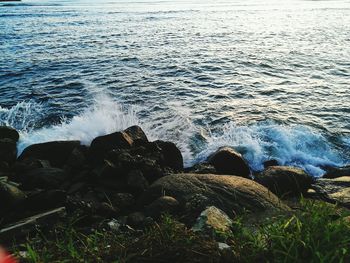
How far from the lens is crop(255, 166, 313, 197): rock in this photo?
24.7 feet

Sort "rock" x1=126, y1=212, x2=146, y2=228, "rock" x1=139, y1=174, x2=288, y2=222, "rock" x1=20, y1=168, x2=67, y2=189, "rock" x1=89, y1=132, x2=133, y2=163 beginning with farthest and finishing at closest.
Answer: "rock" x1=89, y1=132, x2=133, y2=163
"rock" x1=20, y1=168, x2=67, y2=189
"rock" x1=139, y1=174, x2=288, y2=222
"rock" x1=126, y1=212, x2=146, y2=228

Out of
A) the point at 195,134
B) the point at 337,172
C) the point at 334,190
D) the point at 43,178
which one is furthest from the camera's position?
the point at 195,134

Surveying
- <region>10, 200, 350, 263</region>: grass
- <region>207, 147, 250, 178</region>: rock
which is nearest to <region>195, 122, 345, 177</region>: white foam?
<region>207, 147, 250, 178</region>: rock

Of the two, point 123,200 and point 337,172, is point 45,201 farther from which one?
point 337,172

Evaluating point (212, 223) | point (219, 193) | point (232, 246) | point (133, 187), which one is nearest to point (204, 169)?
point (133, 187)

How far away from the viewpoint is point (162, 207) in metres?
5.79

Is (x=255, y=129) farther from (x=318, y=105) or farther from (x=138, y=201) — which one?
(x=138, y=201)

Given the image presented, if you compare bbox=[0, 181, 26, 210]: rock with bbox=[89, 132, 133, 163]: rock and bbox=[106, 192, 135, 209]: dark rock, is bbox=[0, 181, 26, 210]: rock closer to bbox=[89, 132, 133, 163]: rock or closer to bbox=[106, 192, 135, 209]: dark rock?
bbox=[106, 192, 135, 209]: dark rock

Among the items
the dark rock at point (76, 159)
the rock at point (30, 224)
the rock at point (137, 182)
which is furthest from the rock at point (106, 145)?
the rock at point (30, 224)

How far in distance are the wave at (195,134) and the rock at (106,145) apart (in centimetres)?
188

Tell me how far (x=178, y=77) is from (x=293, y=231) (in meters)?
15.4

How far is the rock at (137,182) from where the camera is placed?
23.7 ft

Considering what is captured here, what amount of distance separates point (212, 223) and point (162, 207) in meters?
1.48

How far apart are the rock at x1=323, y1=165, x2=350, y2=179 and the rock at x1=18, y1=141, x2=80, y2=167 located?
21.8ft
